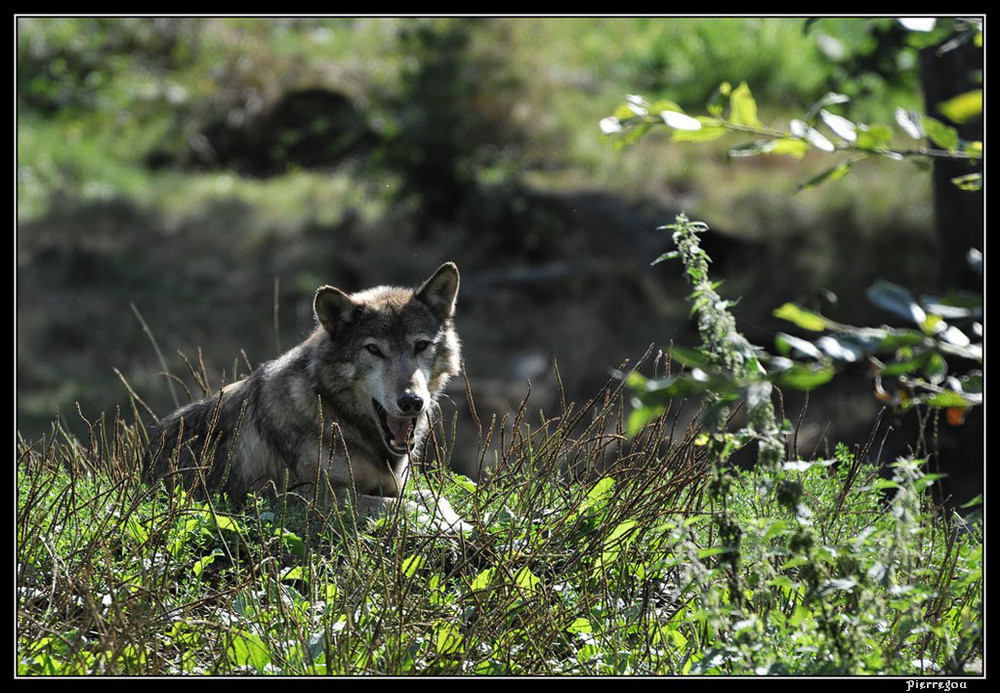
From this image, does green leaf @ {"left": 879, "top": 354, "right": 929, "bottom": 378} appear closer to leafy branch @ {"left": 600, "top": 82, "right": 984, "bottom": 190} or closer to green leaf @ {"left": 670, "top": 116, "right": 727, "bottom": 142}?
leafy branch @ {"left": 600, "top": 82, "right": 984, "bottom": 190}

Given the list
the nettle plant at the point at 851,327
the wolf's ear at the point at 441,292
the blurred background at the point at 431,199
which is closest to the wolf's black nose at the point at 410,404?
the wolf's ear at the point at 441,292

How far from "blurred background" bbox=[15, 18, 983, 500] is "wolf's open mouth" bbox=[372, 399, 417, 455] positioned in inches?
243

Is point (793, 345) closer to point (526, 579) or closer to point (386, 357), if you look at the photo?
point (526, 579)

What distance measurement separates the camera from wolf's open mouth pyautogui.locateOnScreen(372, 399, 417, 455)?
18.8ft

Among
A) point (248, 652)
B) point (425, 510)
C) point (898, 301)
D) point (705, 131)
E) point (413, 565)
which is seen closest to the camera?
point (898, 301)

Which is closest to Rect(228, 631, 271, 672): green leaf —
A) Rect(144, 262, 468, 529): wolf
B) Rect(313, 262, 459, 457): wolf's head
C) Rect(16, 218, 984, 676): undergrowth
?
Rect(16, 218, 984, 676): undergrowth

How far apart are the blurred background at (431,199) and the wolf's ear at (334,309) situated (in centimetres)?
619

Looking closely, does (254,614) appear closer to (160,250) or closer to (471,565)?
(471,565)

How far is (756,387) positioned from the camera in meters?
Result: 2.77

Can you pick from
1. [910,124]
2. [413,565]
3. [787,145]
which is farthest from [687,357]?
[413,565]

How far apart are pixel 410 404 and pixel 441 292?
0.86 m

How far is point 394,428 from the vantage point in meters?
5.80

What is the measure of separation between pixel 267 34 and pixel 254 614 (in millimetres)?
17118

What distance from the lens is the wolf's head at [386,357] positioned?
5.74 meters
